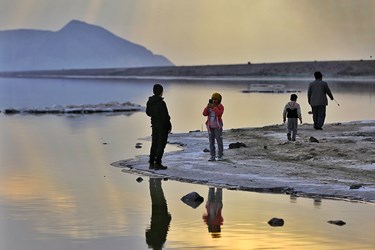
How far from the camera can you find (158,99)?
17281mm

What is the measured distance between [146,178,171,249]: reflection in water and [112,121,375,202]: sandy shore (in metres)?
1.36

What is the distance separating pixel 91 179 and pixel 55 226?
4.97m

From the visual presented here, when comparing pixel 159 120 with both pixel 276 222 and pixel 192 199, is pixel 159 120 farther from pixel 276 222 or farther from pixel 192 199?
pixel 276 222

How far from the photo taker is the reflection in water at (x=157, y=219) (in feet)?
35.4

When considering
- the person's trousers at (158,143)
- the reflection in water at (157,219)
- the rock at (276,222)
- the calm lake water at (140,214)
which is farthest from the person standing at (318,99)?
the rock at (276,222)

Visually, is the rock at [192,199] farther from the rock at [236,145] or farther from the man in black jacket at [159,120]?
the rock at [236,145]

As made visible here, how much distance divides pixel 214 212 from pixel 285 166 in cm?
451

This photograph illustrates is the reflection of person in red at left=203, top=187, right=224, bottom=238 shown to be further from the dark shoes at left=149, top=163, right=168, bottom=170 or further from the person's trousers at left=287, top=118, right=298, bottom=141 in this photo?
the person's trousers at left=287, top=118, right=298, bottom=141

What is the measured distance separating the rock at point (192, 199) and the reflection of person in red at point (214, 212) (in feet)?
0.56

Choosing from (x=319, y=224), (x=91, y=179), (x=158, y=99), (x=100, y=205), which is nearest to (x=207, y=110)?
(x=158, y=99)

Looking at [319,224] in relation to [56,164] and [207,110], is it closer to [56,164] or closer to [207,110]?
[207,110]

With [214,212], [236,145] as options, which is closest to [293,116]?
[236,145]

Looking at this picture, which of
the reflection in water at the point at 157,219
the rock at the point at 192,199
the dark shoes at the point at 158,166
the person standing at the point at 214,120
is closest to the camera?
the reflection in water at the point at 157,219

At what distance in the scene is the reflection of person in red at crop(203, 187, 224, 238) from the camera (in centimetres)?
1162
